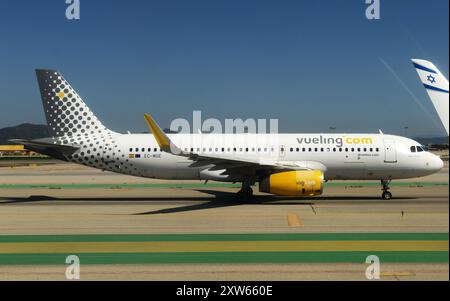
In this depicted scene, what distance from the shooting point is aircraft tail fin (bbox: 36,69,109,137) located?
75.6ft

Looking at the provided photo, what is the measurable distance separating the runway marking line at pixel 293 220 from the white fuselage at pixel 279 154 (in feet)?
17.8

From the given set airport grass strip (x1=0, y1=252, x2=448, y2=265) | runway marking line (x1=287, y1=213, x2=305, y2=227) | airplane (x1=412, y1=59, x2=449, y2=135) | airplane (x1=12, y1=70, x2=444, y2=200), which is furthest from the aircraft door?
airplane (x1=412, y1=59, x2=449, y2=135)

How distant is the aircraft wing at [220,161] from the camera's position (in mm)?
17125

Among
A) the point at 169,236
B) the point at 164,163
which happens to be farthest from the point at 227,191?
the point at 169,236

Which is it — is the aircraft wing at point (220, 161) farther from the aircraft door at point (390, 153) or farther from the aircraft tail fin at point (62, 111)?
the aircraft tail fin at point (62, 111)

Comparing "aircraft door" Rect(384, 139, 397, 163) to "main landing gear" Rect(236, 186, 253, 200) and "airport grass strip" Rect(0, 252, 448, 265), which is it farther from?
"airport grass strip" Rect(0, 252, 448, 265)

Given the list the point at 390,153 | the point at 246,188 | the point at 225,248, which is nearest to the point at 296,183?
the point at 246,188

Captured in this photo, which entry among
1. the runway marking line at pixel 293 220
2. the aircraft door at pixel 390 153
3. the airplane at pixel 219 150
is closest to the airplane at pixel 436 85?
the runway marking line at pixel 293 220

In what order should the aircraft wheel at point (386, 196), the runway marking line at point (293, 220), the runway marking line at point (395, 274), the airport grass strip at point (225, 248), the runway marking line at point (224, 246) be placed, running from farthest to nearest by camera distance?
the aircraft wheel at point (386, 196)
the runway marking line at point (293, 220)
the runway marking line at point (224, 246)
the airport grass strip at point (225, 248)
the runway marking line at point (395, 274)

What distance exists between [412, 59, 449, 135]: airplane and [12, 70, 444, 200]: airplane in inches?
551

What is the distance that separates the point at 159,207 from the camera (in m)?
18.8
